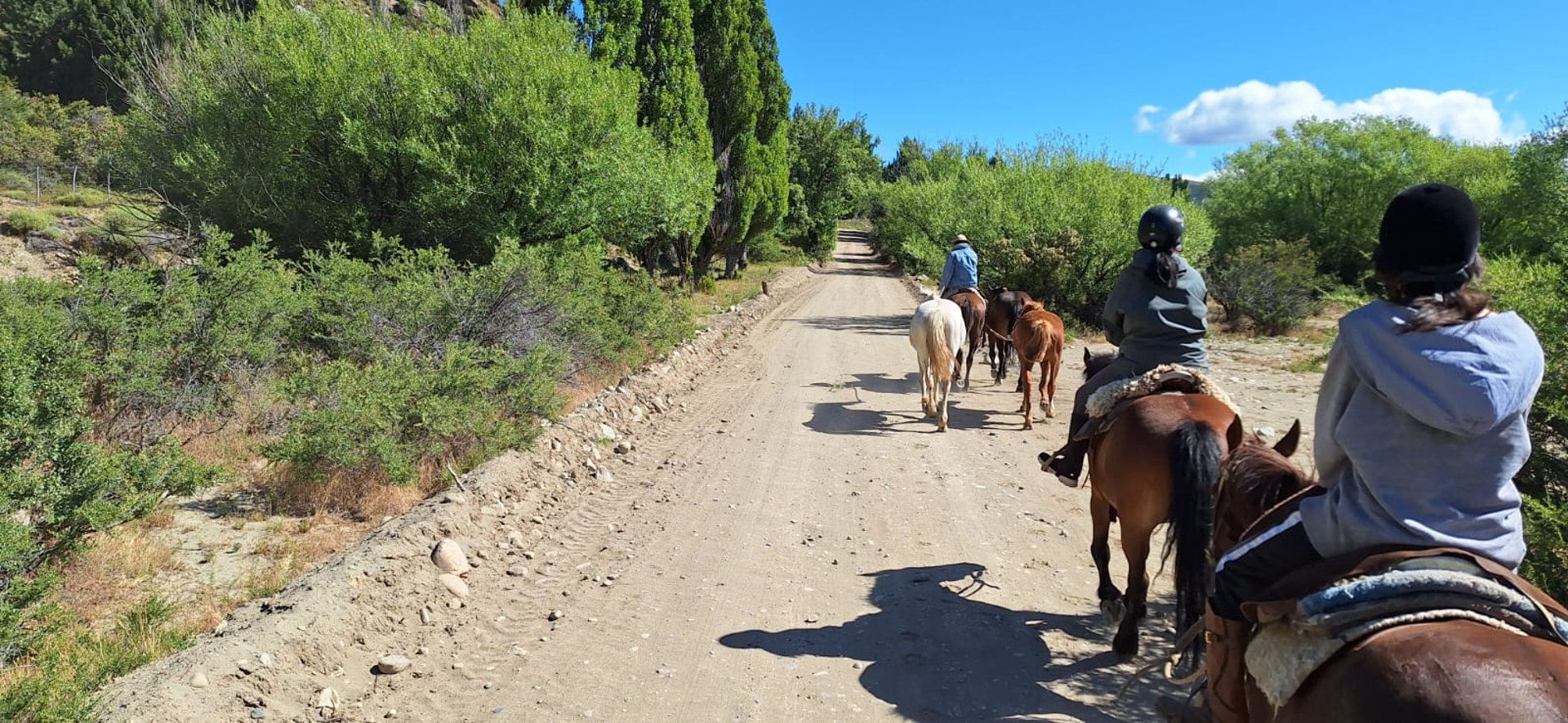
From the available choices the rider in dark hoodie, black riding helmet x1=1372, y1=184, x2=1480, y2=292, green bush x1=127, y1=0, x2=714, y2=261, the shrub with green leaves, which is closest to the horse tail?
green bush x1=127, y1=0, x2=714, y2=261

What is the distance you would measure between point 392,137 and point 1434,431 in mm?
13082

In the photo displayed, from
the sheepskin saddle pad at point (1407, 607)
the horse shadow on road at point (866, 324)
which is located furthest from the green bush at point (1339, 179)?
the sheepskin saddle pad at point (1407, 607)

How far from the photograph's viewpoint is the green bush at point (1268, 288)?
63.8 feet

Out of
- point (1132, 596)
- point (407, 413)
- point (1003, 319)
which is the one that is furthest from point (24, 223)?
point (1132, 596)

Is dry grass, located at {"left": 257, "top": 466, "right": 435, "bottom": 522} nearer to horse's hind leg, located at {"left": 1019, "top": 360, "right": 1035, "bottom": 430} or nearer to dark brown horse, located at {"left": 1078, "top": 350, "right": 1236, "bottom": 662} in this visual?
dark brown horse, located at {"left": 1078, "top": 350, "right": 1236, "bottom": 662}

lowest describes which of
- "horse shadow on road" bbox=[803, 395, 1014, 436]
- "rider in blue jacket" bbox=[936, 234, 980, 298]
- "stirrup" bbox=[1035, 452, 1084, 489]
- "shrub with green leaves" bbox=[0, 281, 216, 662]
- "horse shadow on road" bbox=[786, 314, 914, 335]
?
"horse shadow on road" bbox=[786, 314, 914, 335]

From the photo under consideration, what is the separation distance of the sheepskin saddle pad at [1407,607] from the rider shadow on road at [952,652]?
6.44 ft

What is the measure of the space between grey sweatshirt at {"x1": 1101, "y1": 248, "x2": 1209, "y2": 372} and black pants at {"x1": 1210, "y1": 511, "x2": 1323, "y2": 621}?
2.60m

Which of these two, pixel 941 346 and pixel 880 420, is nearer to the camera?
pixel 941 346

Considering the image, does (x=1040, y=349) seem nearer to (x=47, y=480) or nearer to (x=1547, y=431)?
(x=1547, y=431)

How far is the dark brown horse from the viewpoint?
133 inches

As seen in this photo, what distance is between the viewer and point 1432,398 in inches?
68.8

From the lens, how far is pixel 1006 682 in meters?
3.91

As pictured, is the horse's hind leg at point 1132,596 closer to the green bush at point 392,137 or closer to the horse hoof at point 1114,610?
the horse hoof at point 1114,610
